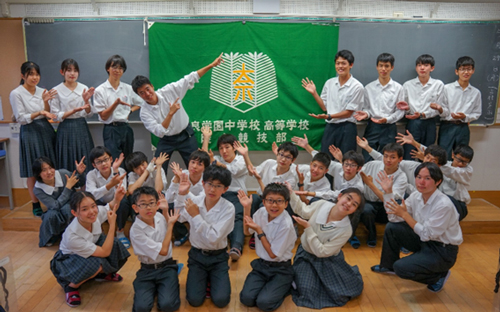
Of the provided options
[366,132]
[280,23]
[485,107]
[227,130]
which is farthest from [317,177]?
[485,107]

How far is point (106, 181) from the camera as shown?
393cm

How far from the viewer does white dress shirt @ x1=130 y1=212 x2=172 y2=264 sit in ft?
9.45

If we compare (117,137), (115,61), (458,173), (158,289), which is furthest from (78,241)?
(458,173)

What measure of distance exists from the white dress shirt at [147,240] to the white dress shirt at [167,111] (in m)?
1.34

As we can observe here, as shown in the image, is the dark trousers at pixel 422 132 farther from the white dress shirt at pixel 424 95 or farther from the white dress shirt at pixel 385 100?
the white dress shirt at pixel 385 100

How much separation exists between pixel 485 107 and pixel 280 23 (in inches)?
105

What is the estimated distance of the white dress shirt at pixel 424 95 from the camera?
14.6ft

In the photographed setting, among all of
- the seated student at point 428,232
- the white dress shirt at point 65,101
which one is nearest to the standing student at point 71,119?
the white dress shirt at point 65,101

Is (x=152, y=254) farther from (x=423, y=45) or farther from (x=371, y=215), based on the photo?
(x=423, y=45)

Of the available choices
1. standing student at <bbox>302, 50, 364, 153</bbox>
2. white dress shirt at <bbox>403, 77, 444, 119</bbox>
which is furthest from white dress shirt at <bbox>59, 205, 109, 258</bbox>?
white dress shirt at <bbox>403, 77, 444, 119</bbox>

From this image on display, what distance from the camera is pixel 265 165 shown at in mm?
4184

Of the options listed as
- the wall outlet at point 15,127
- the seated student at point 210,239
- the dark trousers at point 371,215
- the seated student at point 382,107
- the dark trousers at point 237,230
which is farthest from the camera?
the wall outlet at point 15,127

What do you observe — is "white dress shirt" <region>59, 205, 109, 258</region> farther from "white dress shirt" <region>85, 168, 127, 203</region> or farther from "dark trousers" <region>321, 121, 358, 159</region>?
"dark trousers" <region>321, 121, 358, 159</region>

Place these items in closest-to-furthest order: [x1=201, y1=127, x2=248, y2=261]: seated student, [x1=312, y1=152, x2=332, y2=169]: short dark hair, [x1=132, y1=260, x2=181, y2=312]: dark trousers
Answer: [x1=132, y1=260, x2=181, y2=312]: dark trousers → [x1=312, y1=152, x2=332, y2=169]: short dark hair → [x1=201, y1=127, x2=248, y2=261]: seated student
